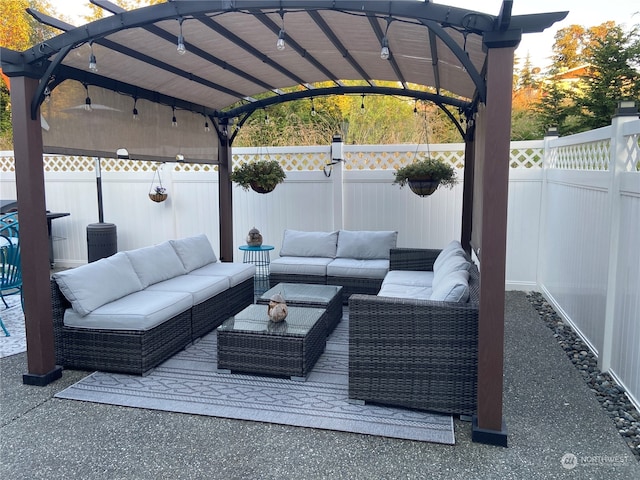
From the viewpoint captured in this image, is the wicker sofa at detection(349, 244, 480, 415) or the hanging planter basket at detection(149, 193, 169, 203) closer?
the wicker sofa at detection(349, 244, 480, 415)

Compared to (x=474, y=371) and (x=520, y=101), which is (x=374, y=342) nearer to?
(x=474, y=371)

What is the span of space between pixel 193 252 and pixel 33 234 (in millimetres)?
1936

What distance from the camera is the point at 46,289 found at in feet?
10.7

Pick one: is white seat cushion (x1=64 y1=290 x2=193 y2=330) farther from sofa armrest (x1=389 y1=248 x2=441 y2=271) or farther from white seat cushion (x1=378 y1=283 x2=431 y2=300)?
sofa armrest (x1=389 y1=248 x2=441 y2=271)

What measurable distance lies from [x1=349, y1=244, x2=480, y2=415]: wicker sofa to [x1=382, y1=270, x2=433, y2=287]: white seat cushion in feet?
4.45

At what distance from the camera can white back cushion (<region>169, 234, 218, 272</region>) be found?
4852mm

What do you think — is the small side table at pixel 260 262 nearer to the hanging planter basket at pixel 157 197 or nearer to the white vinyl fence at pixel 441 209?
the white vinyl fence at pixel 441 209

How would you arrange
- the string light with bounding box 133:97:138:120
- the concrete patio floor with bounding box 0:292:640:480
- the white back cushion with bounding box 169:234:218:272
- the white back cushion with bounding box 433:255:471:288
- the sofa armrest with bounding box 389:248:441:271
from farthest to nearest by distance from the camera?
1. the sofa armrest with bounding box 389:248:441:271
2. the white back cushion with bounding box 169:234:218:272
3. the string light with bounding box 133:97:138:120
4. the white back cushion with bounding box 433:255:471:288
5. the concrete patio floor with bounding box 0:292:640:480

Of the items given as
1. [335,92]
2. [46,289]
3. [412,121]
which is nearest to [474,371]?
[46,289]

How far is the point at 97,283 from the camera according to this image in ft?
11.7

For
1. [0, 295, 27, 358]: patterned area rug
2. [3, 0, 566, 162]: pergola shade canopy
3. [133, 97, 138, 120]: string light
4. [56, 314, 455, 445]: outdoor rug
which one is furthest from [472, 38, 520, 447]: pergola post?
[0, 295, 27, 358]: patterned area rug

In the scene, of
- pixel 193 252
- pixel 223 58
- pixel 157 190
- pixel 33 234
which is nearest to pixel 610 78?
pixel 223 58

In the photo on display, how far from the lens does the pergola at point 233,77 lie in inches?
99.4

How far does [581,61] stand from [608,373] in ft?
36.6
